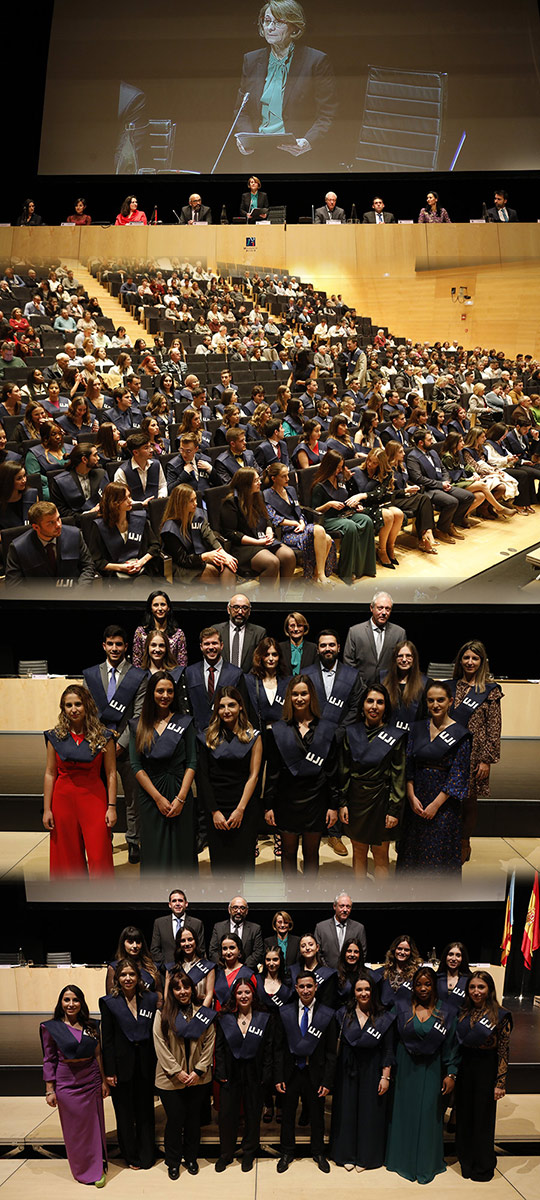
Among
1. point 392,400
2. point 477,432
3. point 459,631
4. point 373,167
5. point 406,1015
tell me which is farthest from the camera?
point 373,167

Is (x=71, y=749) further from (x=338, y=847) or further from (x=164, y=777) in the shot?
(x=338, y=847)

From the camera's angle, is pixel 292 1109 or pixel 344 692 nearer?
pixel 292 1109

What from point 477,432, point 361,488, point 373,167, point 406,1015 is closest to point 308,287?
point 373,167

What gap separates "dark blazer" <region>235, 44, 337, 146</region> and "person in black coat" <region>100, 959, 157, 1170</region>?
1296 cm

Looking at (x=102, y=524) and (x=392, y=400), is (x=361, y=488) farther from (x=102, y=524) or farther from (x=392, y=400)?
(x=392, y=400)

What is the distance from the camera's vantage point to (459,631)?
6.44 meters

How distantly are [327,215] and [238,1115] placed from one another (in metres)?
12.4

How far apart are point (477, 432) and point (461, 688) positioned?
12.2 feet

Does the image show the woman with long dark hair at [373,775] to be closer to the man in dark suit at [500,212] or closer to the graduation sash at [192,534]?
the graduation sash at [192,534]

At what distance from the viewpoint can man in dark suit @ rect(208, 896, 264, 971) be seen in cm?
481

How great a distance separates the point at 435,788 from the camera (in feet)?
16.6

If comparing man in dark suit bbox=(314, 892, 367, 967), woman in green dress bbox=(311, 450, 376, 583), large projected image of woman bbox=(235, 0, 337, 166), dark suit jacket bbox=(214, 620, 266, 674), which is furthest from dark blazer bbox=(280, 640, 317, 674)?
large projected image of woman bbox=(235, 0, 337, 166)

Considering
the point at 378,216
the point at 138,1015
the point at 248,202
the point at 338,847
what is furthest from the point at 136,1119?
the point at 378,216

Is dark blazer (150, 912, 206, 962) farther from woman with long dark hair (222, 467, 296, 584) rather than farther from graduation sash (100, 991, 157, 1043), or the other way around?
woman with long dark hair (222, 467, 296, 584)
